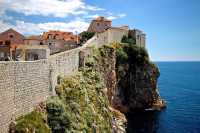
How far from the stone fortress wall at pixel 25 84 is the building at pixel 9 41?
36.9 feet

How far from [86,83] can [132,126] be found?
27.9m

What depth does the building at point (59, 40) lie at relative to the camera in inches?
2525

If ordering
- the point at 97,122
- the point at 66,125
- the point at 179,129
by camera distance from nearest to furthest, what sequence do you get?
the point at 66,125 → the point at 97,122 → the point at 179,129

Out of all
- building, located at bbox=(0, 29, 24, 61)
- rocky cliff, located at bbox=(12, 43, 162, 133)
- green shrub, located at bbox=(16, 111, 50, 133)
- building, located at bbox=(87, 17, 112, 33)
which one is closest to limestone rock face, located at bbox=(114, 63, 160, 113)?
rocky cliff, located at bbox=(12, 43, 162, 133)

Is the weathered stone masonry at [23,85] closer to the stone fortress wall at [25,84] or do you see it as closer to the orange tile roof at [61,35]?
the stone fortress wall at [25,84]

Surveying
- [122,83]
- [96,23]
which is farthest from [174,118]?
[96,23]

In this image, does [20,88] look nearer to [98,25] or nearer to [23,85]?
[23,85]

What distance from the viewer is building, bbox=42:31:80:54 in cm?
6412

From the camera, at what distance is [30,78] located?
2616 cm

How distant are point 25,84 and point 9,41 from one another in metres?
27.5

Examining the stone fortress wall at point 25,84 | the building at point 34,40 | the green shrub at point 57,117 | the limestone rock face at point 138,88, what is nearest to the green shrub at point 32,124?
the stone fortress wall at point 25,84

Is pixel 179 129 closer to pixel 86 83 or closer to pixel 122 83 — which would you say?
pixel 122 83

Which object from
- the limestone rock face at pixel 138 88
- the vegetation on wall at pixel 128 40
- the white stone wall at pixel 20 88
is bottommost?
the limestone rock face at pixel 138 88

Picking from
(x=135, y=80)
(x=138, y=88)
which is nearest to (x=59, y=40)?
(x=135, y=80)
